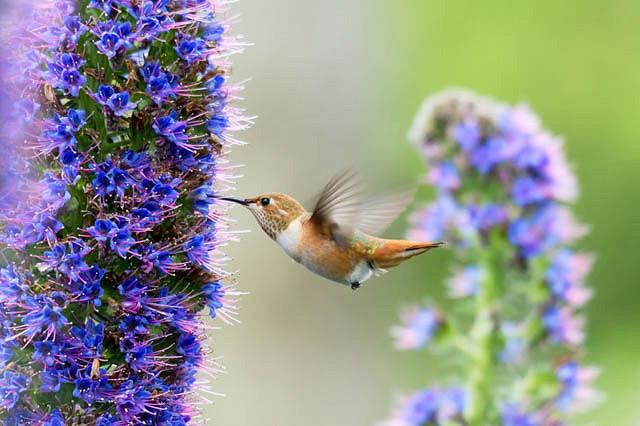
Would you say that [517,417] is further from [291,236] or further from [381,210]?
[291,236]

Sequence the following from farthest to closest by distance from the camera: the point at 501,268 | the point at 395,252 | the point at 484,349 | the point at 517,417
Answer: the point at 501,268, the point at 484,349, the point at 517,417, the point at 395,252

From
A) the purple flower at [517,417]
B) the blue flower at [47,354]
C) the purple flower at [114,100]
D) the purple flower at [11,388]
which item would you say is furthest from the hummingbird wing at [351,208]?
the purple flower at [11,388]

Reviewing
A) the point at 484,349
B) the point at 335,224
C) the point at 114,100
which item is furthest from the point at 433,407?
the point at 114,100

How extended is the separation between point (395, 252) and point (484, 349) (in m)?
1.12

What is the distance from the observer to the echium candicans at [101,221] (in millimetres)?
4297

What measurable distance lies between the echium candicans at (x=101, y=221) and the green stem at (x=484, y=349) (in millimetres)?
2710

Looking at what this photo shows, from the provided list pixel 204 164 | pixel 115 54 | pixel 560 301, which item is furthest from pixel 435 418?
pixel 115 54

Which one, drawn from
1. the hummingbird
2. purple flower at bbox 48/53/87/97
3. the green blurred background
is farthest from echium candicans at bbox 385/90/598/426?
the green blurred background

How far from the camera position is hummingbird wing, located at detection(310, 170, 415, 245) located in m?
5.61

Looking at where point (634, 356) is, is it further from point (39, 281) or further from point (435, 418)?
point (39, 281)

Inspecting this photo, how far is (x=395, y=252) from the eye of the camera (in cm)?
627

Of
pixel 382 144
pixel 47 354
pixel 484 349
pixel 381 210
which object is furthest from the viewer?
pixel 382 144

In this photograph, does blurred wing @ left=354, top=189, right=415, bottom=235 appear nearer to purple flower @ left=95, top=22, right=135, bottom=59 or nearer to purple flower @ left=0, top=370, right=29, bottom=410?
purple flower @ left=95, top=22, right=135, bottom=59

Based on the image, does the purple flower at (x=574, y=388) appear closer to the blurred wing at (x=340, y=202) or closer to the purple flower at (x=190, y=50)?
the blurred wing at (x=340, y=202)
